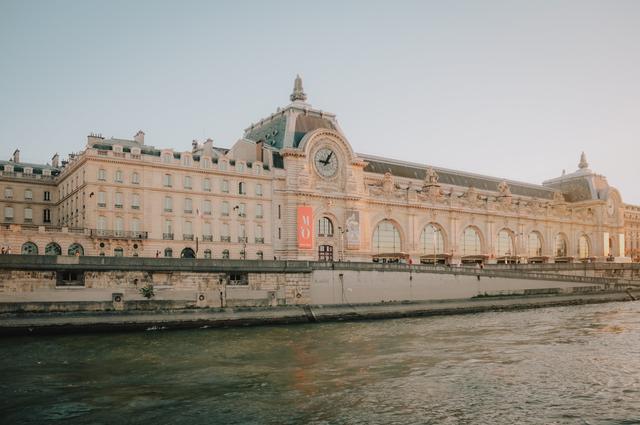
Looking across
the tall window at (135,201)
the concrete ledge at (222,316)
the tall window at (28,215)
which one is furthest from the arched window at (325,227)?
the tall window at (28,215)

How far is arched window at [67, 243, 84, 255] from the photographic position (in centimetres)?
5092

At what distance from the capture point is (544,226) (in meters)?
96.7

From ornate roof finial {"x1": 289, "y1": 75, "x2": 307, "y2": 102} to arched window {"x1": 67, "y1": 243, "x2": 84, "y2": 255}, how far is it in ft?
105

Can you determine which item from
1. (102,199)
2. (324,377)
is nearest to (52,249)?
(102,199)

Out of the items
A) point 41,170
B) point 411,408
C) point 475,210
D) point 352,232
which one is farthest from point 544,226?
point 411,408

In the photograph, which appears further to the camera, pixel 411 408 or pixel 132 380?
pixel 132 380

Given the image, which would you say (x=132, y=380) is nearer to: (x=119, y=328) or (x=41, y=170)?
(x=119, y=328)

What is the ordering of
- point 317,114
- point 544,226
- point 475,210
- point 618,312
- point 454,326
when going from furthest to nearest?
point 544,226, point 475,210, point 317,114, point 618,312, point 454,326

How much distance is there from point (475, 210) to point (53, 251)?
182 ft

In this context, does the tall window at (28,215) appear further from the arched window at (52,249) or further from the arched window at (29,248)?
the arched window at (29,248)

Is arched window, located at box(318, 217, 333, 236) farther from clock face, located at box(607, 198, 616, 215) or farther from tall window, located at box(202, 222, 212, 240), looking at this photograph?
clock face, located at box(607, 198, 616, 215)

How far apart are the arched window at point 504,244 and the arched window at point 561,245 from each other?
1275 cm

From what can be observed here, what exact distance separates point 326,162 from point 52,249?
30.7 m

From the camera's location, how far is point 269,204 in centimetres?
6438
